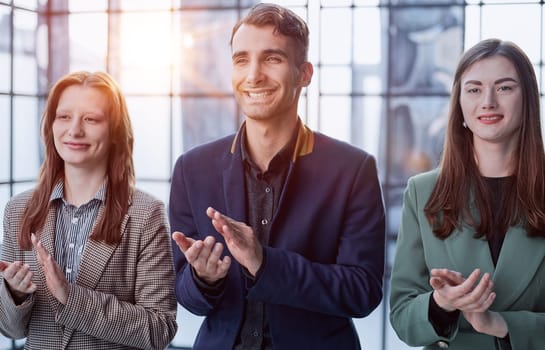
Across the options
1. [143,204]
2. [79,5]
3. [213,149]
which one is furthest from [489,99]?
[79,5]

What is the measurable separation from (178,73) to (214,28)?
53cm

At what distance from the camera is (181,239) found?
6.30ft

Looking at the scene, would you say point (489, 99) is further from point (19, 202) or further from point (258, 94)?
point (19, 202)

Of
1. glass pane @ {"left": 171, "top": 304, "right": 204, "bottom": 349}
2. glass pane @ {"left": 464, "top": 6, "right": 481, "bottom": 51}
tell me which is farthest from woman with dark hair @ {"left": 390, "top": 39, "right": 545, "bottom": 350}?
glass pane @ {"left": 171, "top": 304, "right": 204, "bottom": 349}

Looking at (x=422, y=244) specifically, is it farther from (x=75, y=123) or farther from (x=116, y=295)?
(x=75, y=123)

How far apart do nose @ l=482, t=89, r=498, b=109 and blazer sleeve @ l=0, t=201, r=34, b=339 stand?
1387mm

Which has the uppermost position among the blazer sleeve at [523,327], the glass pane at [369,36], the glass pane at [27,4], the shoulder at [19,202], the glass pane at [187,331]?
the glass pane at [27,4]

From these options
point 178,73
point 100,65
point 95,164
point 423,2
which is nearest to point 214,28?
point 178,73

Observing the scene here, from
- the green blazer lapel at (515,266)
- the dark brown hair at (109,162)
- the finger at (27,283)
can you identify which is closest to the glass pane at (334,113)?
the dark brown hair at (109,162)

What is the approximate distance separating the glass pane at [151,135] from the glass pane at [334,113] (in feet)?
4.88

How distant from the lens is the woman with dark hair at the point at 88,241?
2.19m

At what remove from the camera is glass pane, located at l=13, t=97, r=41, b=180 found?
6961mm

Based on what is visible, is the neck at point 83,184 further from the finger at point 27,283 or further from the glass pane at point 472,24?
the glass pane at point 472,24

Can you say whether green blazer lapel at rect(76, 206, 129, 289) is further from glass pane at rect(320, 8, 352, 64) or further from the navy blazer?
glass pane at rect(320, 8, 352, 64)
